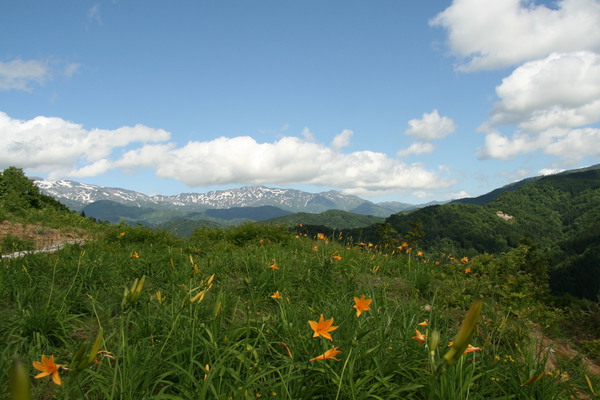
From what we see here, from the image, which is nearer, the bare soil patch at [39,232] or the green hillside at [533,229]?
the bare soil patch at [39,232]

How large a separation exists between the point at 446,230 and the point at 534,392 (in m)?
135

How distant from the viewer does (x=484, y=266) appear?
18.8 feet

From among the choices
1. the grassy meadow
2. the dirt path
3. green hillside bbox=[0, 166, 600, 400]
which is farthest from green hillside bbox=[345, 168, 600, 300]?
the dirt path

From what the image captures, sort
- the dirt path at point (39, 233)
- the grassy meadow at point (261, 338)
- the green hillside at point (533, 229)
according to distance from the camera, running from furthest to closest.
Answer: the green hillside at point (533, 229)
the dirt path at point (39, 233)
the grassy meadow at point (261, 338)

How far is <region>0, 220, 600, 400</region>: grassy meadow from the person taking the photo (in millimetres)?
1919

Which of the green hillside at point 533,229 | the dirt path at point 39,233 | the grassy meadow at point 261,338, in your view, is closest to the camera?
the grassy meadow at point 261,338

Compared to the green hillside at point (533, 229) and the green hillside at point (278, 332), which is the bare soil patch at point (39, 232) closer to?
the green hillside at point (278, 332)

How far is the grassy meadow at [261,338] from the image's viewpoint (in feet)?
6.30

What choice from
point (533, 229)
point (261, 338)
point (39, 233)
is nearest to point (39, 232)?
point (39, 233)

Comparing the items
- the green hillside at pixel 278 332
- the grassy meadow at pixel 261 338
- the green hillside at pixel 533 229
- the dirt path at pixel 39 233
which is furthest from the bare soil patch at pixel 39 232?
the green hillside at pixel 533 229

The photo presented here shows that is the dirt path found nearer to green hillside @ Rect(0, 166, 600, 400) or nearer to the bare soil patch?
the bare soil patch

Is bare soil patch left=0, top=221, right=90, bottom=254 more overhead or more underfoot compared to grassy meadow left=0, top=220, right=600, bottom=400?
more overhead

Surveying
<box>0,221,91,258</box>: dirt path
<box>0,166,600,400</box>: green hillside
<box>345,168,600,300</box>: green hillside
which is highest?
<box>0,221,91,258</box>: dirt path

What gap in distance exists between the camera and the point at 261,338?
259cm
